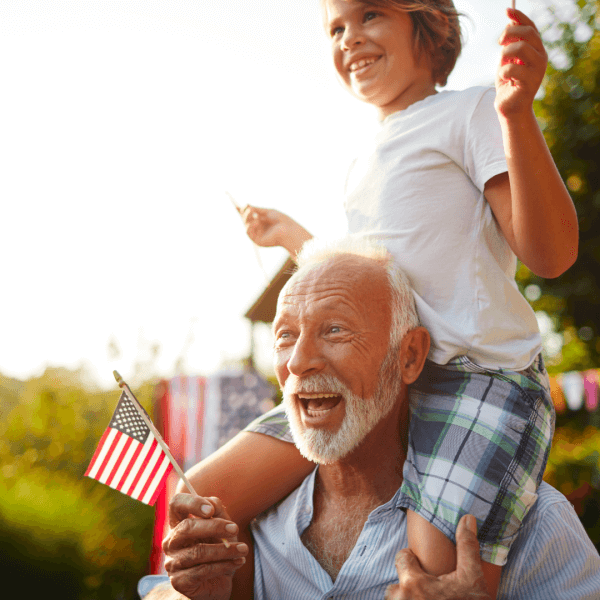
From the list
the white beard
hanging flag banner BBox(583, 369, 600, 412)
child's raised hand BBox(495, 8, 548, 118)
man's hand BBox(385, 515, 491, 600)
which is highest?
child's raised hand BBox(495, 8, 548, 118)

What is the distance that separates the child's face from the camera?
2467 mm

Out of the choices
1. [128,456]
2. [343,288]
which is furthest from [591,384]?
[128,456]

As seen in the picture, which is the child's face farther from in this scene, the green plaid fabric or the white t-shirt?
the green plaid fabric

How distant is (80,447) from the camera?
7082mm

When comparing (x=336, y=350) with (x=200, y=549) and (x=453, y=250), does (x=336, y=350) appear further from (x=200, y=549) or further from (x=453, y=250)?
(x=200, y=549)

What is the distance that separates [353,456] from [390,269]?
746 millimetres

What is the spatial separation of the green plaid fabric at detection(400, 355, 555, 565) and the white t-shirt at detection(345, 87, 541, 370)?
9 cm

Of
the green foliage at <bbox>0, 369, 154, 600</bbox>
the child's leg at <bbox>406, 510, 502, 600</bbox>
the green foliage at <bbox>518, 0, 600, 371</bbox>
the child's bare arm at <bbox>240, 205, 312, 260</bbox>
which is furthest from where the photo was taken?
the green foliage at <bbox>518, 0, 600, 371</bbox>

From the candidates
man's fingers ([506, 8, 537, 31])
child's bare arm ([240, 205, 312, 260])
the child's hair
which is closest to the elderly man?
child's bare arm ([240, 205, 312, 260])

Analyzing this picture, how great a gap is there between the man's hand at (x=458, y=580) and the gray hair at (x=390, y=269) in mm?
705

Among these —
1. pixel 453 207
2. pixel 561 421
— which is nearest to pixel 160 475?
pixel 453 207

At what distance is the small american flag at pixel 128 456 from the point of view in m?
2.42

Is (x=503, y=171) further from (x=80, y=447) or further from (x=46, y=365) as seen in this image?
(x=46, y=365)

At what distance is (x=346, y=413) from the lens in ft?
7.07
